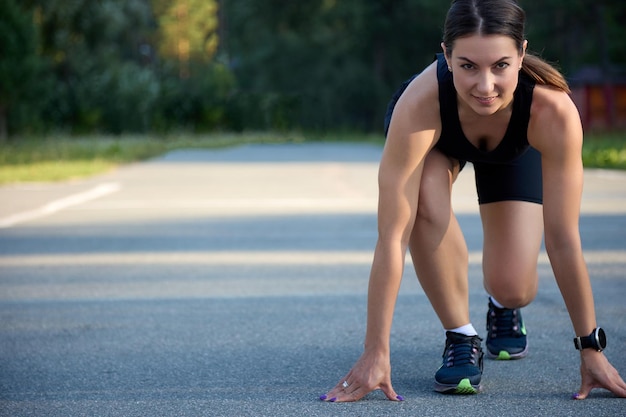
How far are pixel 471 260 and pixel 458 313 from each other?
3.80 m

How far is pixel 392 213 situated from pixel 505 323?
1.04 metres

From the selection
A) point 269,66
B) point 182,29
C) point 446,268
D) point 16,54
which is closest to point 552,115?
point 446,268

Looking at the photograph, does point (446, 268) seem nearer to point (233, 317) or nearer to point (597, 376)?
point (597, 376)

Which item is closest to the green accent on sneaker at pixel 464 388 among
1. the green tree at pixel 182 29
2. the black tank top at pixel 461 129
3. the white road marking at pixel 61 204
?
the black tank top at pixel 461 129

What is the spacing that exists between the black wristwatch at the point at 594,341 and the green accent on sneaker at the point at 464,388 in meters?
0.41

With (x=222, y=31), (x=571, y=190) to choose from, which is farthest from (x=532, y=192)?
(x=222, y=31)

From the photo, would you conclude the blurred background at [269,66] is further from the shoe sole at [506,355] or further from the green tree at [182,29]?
the shoe sole at [506,355]

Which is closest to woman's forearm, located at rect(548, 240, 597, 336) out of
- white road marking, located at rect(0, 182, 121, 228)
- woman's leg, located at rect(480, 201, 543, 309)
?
woman's leg, located at rect(480, 201, 543, 309)

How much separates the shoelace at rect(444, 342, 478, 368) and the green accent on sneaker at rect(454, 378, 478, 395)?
100 millimetres

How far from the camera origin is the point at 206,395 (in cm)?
405

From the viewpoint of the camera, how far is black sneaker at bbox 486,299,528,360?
468 cm

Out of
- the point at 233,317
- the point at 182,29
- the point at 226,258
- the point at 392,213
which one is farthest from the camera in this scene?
the point at 182,29

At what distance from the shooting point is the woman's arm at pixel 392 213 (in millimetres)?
3846

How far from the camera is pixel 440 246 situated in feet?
13.4
